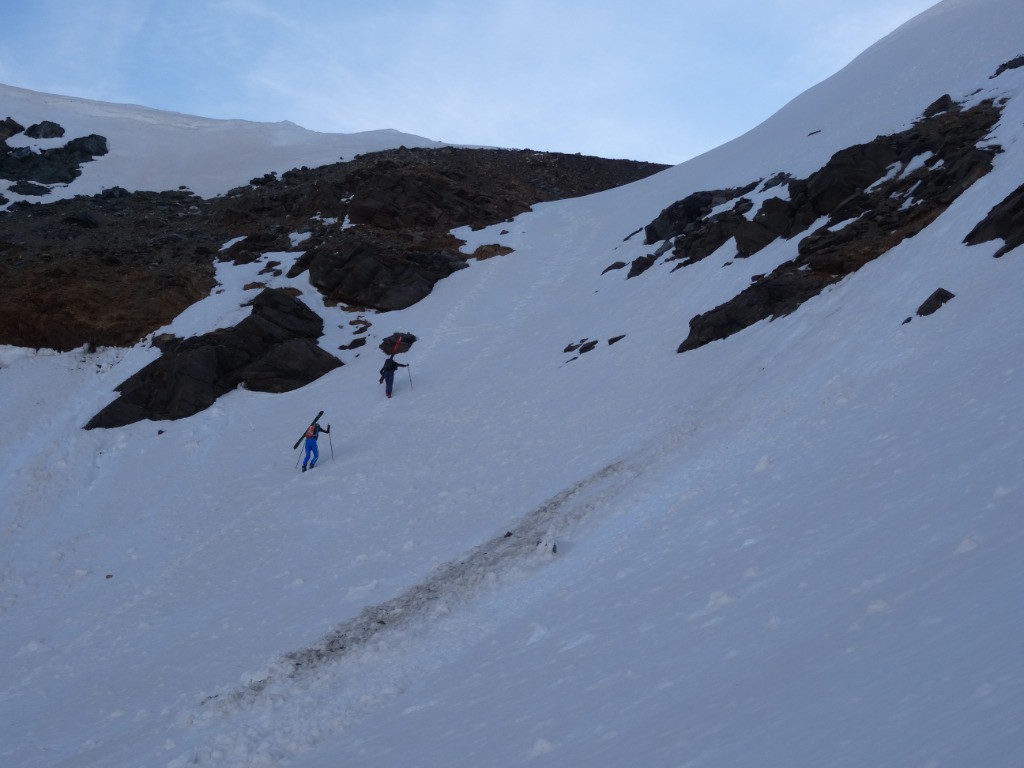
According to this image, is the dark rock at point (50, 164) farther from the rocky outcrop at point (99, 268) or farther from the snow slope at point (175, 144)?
the rocky outcrop at point (99, 268)

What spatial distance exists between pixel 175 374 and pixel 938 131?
2580 cm

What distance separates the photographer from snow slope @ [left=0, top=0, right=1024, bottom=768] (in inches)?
215

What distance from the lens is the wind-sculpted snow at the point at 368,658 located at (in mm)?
8656

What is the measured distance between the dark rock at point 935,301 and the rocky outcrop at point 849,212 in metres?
2.30

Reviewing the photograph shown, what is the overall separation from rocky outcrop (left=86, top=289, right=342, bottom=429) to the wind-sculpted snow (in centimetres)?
1536

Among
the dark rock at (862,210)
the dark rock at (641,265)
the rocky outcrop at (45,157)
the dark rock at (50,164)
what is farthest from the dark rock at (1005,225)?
the dark rock at (50,164)

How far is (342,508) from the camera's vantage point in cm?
1802

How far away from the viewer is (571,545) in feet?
40.0

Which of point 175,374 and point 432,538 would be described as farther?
point 175,374

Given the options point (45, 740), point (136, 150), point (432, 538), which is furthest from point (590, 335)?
point (136, 150)

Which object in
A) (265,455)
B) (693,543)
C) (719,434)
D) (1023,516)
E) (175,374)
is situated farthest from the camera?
(175,374)

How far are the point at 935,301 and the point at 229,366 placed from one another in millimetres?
21059

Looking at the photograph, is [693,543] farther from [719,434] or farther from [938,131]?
[938,131]

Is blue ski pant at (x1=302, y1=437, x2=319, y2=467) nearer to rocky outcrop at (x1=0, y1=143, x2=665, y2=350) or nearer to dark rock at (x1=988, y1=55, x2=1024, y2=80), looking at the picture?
rocky outcrop at (x1=0, y1=143, x2=665, y2=350)
